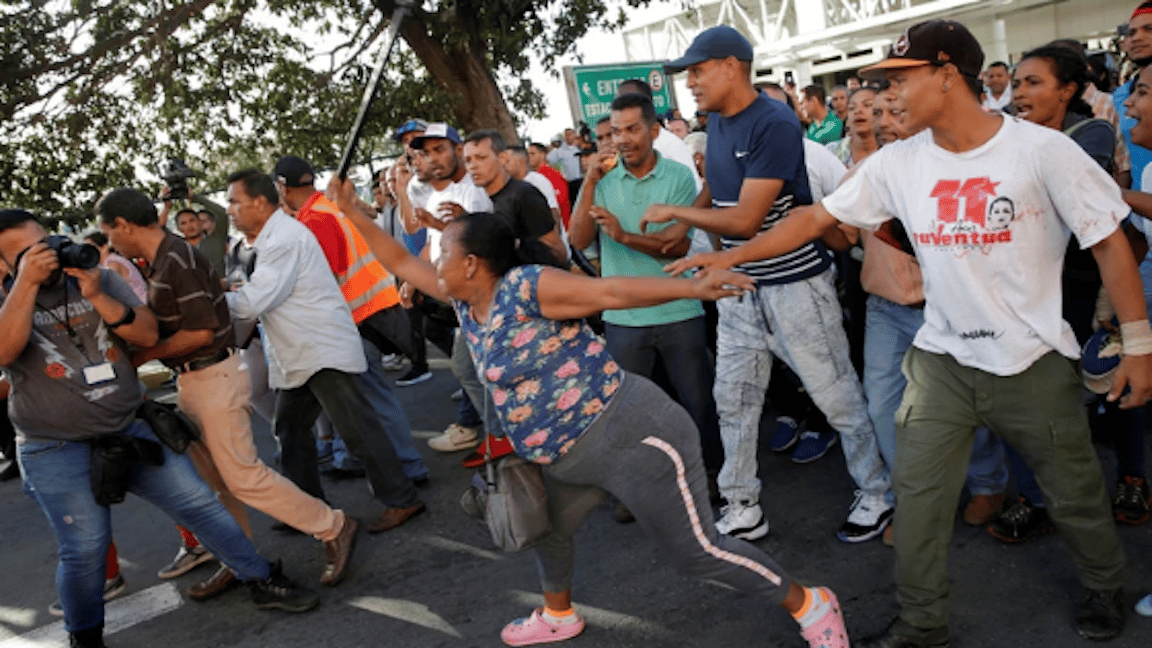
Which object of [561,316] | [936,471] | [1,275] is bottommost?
[936,471]

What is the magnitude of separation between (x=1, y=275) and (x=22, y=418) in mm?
1461

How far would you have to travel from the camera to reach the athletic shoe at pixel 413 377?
27.1 ft

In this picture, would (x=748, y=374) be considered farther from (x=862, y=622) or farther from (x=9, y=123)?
(x=9, y=123)

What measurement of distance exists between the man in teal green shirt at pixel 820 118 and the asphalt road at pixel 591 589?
4408 mm

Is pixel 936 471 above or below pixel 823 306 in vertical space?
below

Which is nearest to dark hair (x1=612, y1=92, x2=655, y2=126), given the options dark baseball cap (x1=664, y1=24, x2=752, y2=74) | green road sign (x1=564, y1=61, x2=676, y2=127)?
dark baseball cap (x1=664, y1=24, x2=752, y2=74)

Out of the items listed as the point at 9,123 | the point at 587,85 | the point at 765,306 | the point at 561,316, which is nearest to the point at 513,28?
the point at 587,85

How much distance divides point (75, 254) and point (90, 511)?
1064mm

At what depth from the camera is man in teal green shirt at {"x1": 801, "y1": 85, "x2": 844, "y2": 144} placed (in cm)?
872

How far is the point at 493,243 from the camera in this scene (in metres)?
3.05

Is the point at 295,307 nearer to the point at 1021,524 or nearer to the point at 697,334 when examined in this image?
the point at 697,334

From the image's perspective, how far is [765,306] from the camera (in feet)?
13.0

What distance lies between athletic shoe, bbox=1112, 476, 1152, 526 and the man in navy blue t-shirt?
87 cm

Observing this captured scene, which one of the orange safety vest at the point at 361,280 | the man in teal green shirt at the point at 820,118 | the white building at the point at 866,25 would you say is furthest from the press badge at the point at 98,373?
the white building at the point at 866,25
